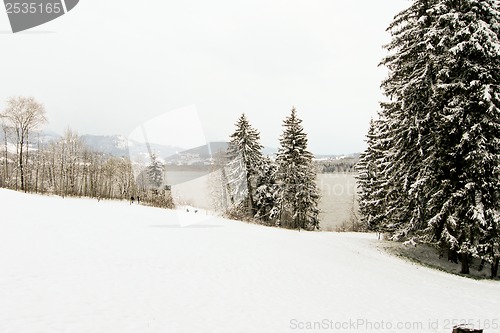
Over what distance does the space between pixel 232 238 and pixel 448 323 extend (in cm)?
1133

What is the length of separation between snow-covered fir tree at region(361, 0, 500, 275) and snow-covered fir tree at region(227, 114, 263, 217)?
19240mm

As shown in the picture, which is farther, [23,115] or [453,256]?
Answer: [23,115]

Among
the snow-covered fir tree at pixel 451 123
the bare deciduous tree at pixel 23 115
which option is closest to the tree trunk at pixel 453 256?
the snow-covered fir tree at pixel 451 123

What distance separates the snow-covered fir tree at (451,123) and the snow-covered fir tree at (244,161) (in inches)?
757

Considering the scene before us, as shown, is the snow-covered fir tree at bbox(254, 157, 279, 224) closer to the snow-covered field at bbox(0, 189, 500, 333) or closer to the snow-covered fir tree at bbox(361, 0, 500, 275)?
the snow-covered field at bbox(0, 189, 500, 333)

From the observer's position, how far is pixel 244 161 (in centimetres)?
3356

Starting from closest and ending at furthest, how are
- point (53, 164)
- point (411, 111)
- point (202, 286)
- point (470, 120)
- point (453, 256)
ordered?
point (202, 286), point (470, 120), point (411, 111), point (453, 256), point (53, 164)

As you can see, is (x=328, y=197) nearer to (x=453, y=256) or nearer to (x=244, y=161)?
(x=244, y=161)

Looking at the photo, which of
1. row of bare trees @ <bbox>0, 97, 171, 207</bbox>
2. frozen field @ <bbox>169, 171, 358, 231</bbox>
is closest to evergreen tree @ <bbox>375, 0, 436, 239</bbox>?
frozen field @ <bbox>169, 171, 358, 231</bbox>

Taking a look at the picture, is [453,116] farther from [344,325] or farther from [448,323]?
[344,325]

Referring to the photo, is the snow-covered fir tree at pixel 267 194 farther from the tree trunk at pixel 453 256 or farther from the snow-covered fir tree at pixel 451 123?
the snow-covered fir tree at pixel 451 123

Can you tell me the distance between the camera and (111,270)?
→ 10.4 m

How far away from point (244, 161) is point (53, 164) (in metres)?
42.0

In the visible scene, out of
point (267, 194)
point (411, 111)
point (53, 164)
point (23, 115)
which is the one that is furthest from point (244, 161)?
point (53, 164)
